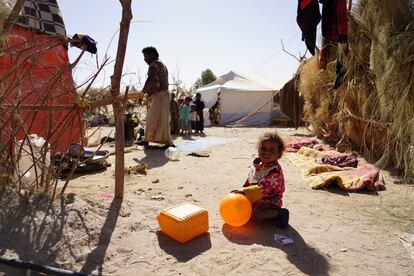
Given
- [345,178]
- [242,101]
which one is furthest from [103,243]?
[242,101]

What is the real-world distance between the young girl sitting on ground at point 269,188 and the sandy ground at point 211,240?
0.10 meters

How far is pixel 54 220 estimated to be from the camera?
220 centimetres

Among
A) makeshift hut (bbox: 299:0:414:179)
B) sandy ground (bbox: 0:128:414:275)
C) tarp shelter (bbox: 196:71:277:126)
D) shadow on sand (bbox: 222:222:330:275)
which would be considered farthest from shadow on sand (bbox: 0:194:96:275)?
tarp shelter (bbox: 196:71:277:126)

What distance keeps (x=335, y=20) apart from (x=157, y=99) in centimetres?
345

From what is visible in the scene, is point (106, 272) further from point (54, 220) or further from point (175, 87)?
point (175, 87)

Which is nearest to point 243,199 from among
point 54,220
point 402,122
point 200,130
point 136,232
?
point 136,232

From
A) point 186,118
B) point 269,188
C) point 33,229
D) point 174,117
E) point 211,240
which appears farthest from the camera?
point 186,118

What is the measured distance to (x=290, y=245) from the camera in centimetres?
227

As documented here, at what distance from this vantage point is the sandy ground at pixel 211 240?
76.9 inches

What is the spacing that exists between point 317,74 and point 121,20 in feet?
19.1

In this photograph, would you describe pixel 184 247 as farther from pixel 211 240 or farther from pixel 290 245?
pixel 290 245

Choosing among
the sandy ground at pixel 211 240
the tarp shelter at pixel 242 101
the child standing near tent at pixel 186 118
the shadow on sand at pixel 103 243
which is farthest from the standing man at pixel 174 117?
the shadow on sand at pixel 103 243

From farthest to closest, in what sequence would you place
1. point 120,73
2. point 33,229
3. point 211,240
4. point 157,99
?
point 157,99 < point 120,73 < point 211,240 < point 33,229

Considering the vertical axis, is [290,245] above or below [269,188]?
below
